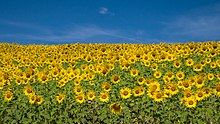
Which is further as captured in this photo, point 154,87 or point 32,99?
point 32,99

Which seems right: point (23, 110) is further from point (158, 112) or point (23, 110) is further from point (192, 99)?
point (192, 99)

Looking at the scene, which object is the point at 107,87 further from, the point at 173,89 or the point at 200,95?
the point at 200,95

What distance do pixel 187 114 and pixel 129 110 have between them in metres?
1.40

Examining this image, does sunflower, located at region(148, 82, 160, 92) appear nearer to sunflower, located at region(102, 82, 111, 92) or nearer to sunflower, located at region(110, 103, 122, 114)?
sunflower, located at region(110, 103, 122, 114)

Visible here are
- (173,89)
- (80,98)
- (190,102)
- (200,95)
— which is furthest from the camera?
(80,98)

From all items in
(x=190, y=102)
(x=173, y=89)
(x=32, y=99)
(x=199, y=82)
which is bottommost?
(x=190, y=102)

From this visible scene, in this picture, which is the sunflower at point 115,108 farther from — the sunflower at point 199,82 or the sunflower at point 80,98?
the sunflower at point 199,82

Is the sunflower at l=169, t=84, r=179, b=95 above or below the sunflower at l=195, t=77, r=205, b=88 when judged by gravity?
below

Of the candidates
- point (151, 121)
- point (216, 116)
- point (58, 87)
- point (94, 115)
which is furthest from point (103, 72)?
point (216, 116)

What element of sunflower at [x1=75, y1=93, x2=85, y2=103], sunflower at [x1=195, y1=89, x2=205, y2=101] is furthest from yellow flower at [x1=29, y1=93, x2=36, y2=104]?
sunflower at [x1=195, y1=89, x2=205, y2=101]

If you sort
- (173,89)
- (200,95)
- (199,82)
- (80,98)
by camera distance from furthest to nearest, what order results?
(199,82) < (80,98) < (173,89) < (200,95)

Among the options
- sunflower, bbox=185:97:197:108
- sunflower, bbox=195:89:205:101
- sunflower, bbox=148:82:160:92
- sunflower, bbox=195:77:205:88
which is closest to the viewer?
sunflower, bbox=185:97:197:108

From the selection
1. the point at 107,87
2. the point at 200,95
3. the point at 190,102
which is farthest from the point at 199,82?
the point at 107,87

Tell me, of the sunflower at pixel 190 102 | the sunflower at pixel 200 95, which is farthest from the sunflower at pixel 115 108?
the sunflower at pixel 200 95
